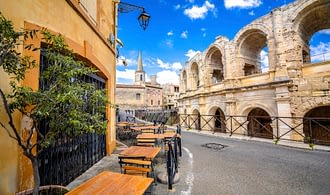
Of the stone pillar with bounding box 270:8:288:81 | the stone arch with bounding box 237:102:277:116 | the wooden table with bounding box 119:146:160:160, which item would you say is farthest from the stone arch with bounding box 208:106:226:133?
the wooden table with bounding box 119:146:160:160

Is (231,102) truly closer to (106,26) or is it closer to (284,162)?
(284,162)

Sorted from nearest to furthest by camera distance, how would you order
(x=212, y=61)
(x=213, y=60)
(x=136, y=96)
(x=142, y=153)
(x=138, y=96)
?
(x=142, y=153), (x=212, y=61), (x=213, y=60), (x=136, y=96), (x=138, y=96)

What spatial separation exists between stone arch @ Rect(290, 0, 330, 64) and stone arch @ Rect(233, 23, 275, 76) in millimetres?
1535

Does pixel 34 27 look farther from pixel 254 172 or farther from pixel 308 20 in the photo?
A: pixel 308 20

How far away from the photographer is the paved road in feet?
11.3

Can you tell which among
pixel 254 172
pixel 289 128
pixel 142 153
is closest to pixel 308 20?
pixel 289 128

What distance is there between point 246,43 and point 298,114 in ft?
22.0

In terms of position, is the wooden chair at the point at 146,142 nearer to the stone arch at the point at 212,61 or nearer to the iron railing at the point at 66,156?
the iron railing at the point at 66,156

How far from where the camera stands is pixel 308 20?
33.7 ft

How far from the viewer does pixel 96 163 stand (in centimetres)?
507

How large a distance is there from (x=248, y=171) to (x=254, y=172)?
5.8 inches

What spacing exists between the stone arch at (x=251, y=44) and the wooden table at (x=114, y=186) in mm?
12229

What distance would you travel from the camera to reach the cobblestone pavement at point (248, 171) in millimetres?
3471

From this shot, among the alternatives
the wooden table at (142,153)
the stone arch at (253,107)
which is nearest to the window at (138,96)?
the stone arch at (253,107)
